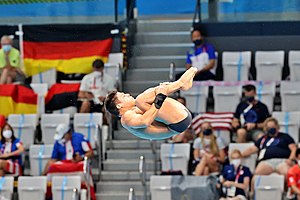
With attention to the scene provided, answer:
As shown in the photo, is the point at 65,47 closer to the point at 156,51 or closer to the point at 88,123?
the point at 156,51

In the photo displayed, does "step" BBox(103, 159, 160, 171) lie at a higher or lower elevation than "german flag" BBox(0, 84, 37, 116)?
lower

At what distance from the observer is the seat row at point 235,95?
17.4 meters

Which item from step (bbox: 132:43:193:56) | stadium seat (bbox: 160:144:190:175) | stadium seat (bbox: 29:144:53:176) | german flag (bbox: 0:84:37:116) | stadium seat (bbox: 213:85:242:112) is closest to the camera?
stadium seat (bbox: 160:144:190:175)

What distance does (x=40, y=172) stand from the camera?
1717 cm

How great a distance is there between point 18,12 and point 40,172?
10.7 ft

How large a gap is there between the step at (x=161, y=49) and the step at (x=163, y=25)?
387 millimetres

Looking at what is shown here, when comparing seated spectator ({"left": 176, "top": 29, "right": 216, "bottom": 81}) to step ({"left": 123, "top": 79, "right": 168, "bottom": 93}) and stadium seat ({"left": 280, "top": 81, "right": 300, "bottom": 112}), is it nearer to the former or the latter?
step ({"left": 123, "top": 79, "right": 168, "bottom": 93})

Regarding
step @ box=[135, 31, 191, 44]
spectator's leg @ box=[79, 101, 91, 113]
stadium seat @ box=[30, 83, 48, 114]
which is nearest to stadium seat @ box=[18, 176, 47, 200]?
spectator's leg @ box=[79, 101, 91, 113]

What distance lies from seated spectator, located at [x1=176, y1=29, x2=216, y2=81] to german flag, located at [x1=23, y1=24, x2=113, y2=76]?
138 centimetres

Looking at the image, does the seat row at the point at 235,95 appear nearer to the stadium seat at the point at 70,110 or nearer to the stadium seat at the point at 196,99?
the stadium seat at the point at 196,99

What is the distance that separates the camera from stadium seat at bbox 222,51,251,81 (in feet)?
59.6

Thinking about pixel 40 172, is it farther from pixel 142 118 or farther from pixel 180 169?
pixel 142 118

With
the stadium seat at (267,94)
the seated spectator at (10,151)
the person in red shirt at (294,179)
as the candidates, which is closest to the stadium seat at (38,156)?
the seated spectator at (10,151)

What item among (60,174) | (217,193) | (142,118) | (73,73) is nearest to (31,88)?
(73,73)
